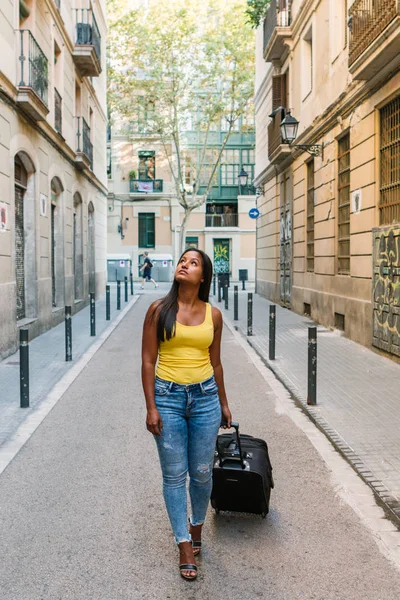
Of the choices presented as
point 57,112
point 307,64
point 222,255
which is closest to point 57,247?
point 57,112

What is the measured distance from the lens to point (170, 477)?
3.54m

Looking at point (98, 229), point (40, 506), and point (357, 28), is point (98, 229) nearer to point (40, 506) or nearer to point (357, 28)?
point (357, 28)

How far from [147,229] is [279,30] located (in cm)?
2689

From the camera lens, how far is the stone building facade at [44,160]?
471 inches

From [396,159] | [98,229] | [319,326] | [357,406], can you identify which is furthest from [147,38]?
[357,406]

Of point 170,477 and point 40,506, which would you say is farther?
point 40,506

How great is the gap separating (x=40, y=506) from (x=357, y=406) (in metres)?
4.17

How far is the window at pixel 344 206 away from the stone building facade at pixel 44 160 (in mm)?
6427

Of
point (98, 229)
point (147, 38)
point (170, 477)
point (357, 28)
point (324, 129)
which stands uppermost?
point (147, 38)

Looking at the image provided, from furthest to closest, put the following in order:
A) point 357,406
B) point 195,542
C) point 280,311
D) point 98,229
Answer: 1. point 98,229
2. point 280,311
3. point 357,406
4. point 195,542

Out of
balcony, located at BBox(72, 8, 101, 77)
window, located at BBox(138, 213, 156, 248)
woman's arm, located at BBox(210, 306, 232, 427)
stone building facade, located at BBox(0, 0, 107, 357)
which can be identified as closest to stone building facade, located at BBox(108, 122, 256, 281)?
window, located at BBox(138, 213, 156, 248)

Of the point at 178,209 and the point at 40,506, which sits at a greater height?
the point at 178,209

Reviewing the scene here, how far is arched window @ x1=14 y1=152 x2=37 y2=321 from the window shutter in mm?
10912

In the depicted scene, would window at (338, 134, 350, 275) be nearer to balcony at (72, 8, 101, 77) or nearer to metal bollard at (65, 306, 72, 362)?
metal bollard at (65, 306, 72, 362)
